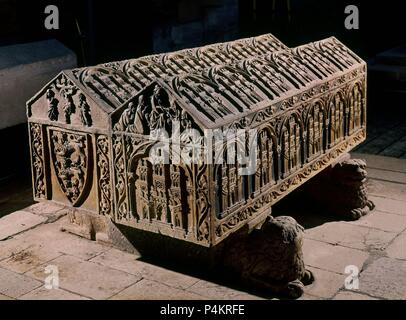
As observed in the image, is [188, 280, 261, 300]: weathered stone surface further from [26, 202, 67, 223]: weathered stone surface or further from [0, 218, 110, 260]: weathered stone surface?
[26, 202, 67, 223]: weathered stone surface

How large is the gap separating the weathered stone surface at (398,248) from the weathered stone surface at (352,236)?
42 mm

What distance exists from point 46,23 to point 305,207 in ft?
11.5

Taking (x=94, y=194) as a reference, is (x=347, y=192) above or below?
below

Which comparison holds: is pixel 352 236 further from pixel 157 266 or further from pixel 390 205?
pixel 157 266

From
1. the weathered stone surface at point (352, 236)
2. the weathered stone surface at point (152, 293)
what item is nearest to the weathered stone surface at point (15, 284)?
the weathered stone surface at point (152, 293)

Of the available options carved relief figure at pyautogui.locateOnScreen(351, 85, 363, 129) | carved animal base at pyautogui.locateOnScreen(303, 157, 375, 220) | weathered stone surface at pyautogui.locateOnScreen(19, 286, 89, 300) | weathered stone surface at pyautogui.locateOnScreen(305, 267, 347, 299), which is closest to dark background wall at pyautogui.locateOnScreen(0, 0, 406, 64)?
carved relief figure at pyautogui.locateOnScreen(351, 85, 363, 129)

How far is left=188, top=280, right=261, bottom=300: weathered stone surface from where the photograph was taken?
368cm

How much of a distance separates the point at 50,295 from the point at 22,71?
3.07 metres

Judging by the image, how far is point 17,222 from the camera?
196 inches

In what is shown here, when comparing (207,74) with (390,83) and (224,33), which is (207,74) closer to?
(224,33)

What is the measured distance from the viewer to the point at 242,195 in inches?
152

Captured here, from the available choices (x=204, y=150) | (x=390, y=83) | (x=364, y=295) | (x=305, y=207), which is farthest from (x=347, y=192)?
(x=390, y=83)

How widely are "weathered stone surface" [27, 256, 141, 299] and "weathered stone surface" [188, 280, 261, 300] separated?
41cm

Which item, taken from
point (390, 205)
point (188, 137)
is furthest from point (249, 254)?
point (390, 205)
